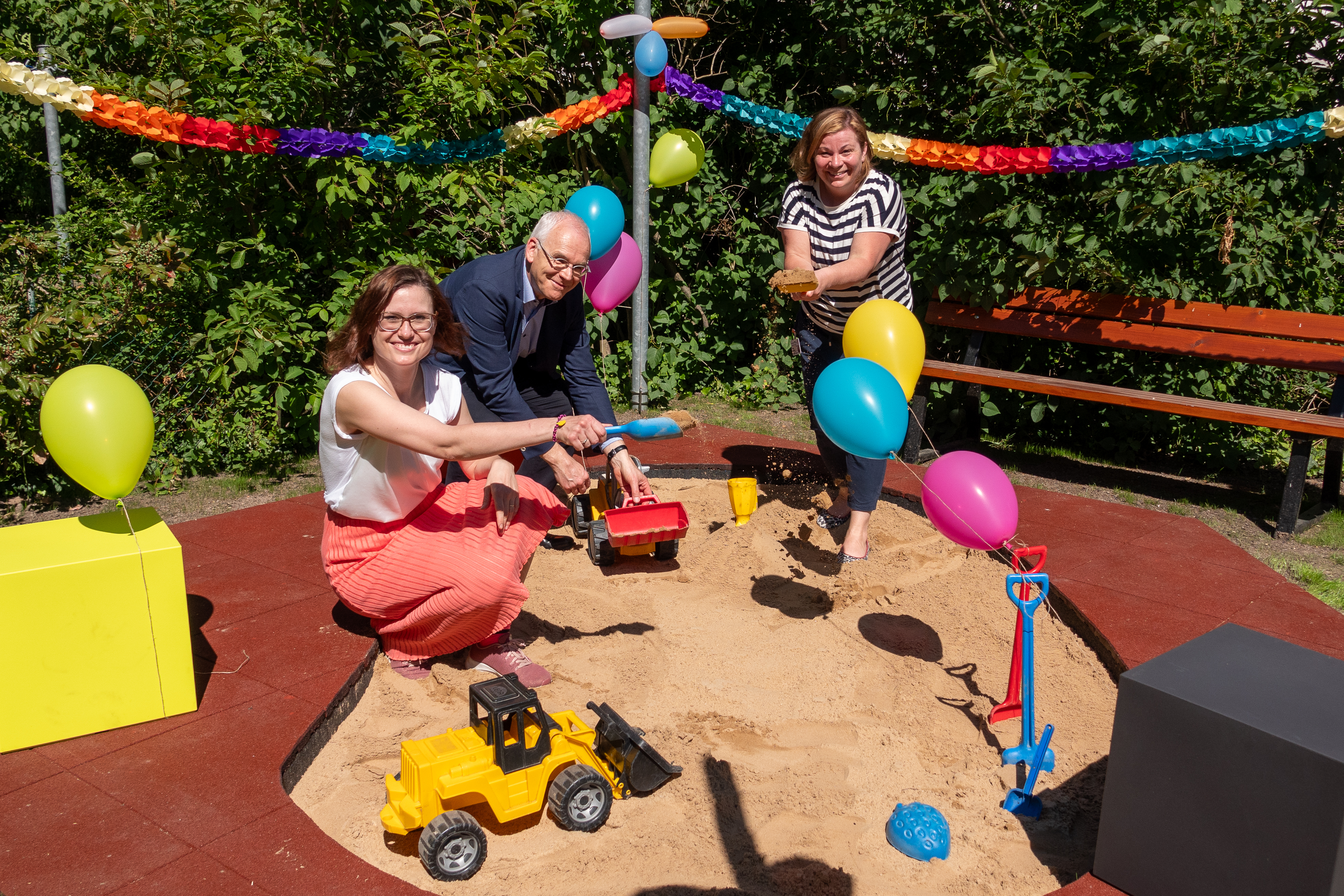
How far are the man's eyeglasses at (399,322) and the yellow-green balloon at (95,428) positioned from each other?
0.72m

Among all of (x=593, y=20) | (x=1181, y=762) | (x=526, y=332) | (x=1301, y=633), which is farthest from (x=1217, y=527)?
(x=593, y=20)

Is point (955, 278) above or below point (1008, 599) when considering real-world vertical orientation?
above

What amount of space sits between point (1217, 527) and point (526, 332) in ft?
12.0

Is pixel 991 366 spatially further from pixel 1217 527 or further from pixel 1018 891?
pixel 1018 891

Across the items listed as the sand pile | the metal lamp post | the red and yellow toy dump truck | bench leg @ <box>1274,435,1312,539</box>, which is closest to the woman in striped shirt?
the sand pile

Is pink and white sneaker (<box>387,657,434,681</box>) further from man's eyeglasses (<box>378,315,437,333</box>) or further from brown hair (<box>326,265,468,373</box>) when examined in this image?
man's eyeglasses (<box>378,315,437,333</box>)

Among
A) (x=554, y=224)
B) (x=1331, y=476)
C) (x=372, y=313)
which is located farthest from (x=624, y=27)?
(x=1331, y=476)

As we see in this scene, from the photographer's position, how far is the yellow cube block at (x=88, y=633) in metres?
2.52

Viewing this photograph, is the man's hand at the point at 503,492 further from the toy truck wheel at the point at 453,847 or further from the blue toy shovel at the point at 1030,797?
the blue toy shovel at the point at 1030,797

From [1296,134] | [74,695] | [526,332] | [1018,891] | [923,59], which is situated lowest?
[1018,891]

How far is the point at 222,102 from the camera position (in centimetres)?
492

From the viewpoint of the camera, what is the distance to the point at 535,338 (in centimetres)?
386

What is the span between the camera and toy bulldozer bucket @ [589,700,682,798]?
8.39 ft

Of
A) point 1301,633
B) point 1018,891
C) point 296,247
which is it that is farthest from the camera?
point 296,247
